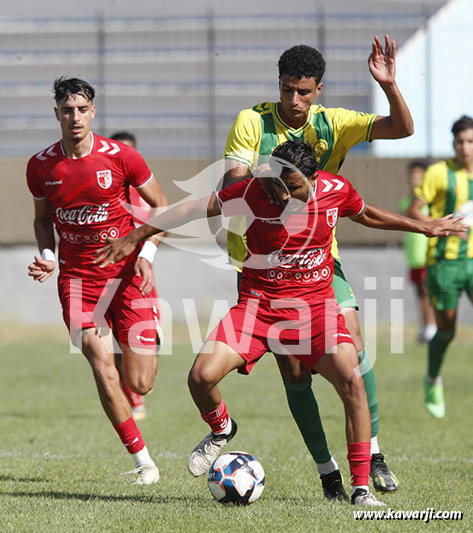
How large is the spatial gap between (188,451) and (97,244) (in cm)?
220

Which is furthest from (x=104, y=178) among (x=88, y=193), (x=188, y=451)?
(x=188, y=451)

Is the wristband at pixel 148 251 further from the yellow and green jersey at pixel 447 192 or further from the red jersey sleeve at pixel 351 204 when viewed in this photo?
the yellow and green jersey at pixel 447 192

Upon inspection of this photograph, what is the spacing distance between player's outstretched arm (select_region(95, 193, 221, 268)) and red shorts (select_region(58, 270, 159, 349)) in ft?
4.02

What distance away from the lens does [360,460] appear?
17.7 feet

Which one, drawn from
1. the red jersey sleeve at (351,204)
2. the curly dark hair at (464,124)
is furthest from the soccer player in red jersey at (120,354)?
the curly dark hair at (464,124)

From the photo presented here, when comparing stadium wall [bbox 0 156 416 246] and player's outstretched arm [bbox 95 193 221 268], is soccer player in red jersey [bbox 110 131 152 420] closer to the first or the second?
player's outstretched arm [bbox 95 193 221 268]

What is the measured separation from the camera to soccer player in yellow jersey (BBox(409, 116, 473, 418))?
9.60 metres

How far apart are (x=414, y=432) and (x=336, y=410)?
156cm

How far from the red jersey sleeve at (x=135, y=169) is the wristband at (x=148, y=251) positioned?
0.44 metres

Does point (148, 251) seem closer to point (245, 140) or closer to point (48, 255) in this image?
point (48, 255)

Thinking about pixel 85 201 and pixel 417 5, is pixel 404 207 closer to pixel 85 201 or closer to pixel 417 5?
pixel 417 5

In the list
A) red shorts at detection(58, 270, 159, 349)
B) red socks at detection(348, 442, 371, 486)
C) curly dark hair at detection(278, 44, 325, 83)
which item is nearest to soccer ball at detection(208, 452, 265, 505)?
red socks at detection(348, 442, 371, 486)

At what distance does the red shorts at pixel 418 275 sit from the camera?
55.4ft

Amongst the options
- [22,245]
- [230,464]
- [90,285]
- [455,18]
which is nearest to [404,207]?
[455,18]
